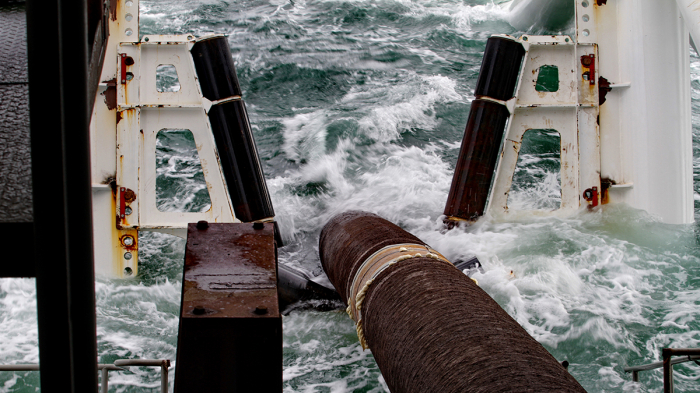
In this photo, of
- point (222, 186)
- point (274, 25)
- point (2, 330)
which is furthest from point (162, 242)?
point (274, 25)

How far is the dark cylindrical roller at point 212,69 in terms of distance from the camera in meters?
4.42

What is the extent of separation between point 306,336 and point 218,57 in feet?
7.20

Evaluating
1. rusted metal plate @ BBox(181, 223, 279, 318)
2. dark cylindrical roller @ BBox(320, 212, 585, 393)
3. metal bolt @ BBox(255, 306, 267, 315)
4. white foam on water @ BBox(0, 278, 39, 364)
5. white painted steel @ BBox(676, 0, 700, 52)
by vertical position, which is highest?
white painted steel @ BBox(676, 0, 700, 52)

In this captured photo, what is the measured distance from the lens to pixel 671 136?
4.36 metres

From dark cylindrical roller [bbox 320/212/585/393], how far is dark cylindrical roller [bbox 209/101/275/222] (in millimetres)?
2035

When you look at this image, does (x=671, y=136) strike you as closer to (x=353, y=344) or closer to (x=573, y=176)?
(x=573, y=176)

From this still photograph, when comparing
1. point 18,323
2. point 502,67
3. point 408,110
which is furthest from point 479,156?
point 18,323

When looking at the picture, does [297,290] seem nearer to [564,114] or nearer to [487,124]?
[487,124]

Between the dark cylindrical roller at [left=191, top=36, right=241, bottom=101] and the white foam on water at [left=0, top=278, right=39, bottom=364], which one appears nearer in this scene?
the white foam on water at [left=0, top=278, right=39, bottom=364]

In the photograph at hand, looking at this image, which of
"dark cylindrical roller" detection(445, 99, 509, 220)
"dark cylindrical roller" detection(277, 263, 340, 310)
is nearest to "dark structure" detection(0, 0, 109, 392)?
"dark cylindrical roller" detection(277, 263, 340, 310)

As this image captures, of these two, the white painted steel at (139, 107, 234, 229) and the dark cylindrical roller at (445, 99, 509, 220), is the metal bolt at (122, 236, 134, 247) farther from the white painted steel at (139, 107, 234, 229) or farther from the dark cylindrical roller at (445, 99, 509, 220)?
the dark cylindrical roller at (445, 99, 509, 220)

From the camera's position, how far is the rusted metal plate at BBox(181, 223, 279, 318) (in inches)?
65.4

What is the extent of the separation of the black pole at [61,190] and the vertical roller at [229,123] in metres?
3.74

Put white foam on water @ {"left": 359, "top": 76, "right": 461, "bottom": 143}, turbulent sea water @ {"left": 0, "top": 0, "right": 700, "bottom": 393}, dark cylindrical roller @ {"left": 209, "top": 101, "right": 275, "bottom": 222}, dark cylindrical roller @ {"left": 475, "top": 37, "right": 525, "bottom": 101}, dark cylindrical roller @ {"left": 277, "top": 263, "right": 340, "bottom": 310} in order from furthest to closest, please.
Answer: white foam on water @ {"left": 359, "top": 76, "right": 461, "bottom": 143} → dark cylindrical roller @ {"left": 475, "top": 37, "right": 525, "bottom": 101} → dark cylindrical roller @ {"left": 209, "top": 101, "right": 275, "bottom": 222} → dark cylindrical roller @ {"left": 277, "top": 263, "right": 340, "bottom": 310} → turbulent sea water @ {"left": 0, "top": 0, "right": 700, "bottom": 393}
